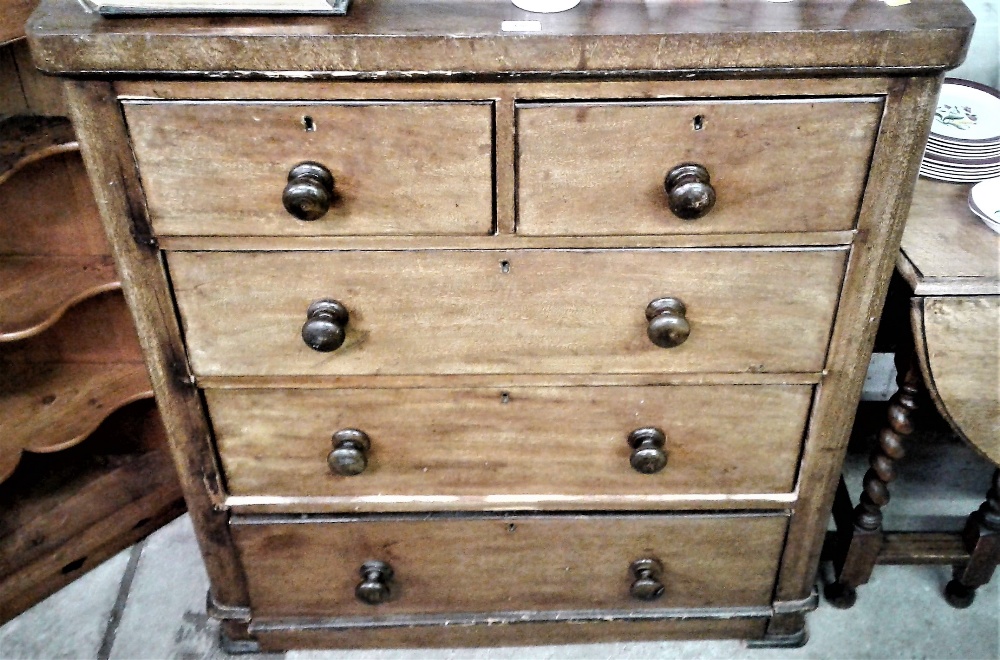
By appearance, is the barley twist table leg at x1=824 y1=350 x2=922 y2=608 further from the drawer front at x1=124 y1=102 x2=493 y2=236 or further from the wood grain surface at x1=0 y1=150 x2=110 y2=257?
the wood grain surface at x1=0 y1=150 x2=110 y2=257

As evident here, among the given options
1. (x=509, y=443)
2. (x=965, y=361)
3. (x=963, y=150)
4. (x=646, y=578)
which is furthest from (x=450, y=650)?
(x=963, y=150)

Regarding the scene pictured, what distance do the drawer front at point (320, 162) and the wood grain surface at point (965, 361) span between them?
651 millimetres

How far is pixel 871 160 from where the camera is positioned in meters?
1.07

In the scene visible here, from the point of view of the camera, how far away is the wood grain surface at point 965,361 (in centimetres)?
124

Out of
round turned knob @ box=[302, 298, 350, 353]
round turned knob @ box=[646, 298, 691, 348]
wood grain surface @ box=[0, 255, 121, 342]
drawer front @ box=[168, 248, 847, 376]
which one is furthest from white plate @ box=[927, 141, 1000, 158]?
wood grain surface @ box=[0, 255, 121, 342]

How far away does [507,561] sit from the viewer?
1501mm

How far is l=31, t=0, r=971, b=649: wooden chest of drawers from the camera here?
1.00 meters

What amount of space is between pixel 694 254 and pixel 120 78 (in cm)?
71

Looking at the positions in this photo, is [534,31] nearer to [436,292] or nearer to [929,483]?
[436,292]

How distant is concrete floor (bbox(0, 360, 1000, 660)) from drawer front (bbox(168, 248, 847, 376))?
655 mm

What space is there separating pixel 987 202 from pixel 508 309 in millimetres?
767

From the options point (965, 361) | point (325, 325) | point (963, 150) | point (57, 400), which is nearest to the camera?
point (325, 325)

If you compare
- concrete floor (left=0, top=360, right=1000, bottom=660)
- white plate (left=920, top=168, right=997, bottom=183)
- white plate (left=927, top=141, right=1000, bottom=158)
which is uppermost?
white plate (left=927, top=141, right=1000, bottom=158)

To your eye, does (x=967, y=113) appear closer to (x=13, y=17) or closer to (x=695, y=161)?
(x=695, y=161)
